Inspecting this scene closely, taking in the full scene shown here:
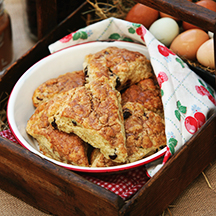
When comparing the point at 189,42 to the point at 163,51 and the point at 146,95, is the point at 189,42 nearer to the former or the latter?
the point at 163,51

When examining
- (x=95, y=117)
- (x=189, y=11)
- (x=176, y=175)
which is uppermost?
(x=189, y=11)

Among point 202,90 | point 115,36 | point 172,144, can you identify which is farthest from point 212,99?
point 115,36

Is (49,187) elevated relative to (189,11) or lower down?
lower down

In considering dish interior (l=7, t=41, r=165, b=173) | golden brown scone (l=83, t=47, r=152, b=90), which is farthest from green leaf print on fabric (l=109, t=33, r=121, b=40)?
golden brown scone (l=83, t=47, r=152, b=90)

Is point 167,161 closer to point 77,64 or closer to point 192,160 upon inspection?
point 192,160

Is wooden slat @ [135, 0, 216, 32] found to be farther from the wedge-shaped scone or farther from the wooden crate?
the wedge-shaped scone

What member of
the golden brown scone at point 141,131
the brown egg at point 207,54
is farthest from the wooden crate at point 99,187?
the brown egg at point 207,54
